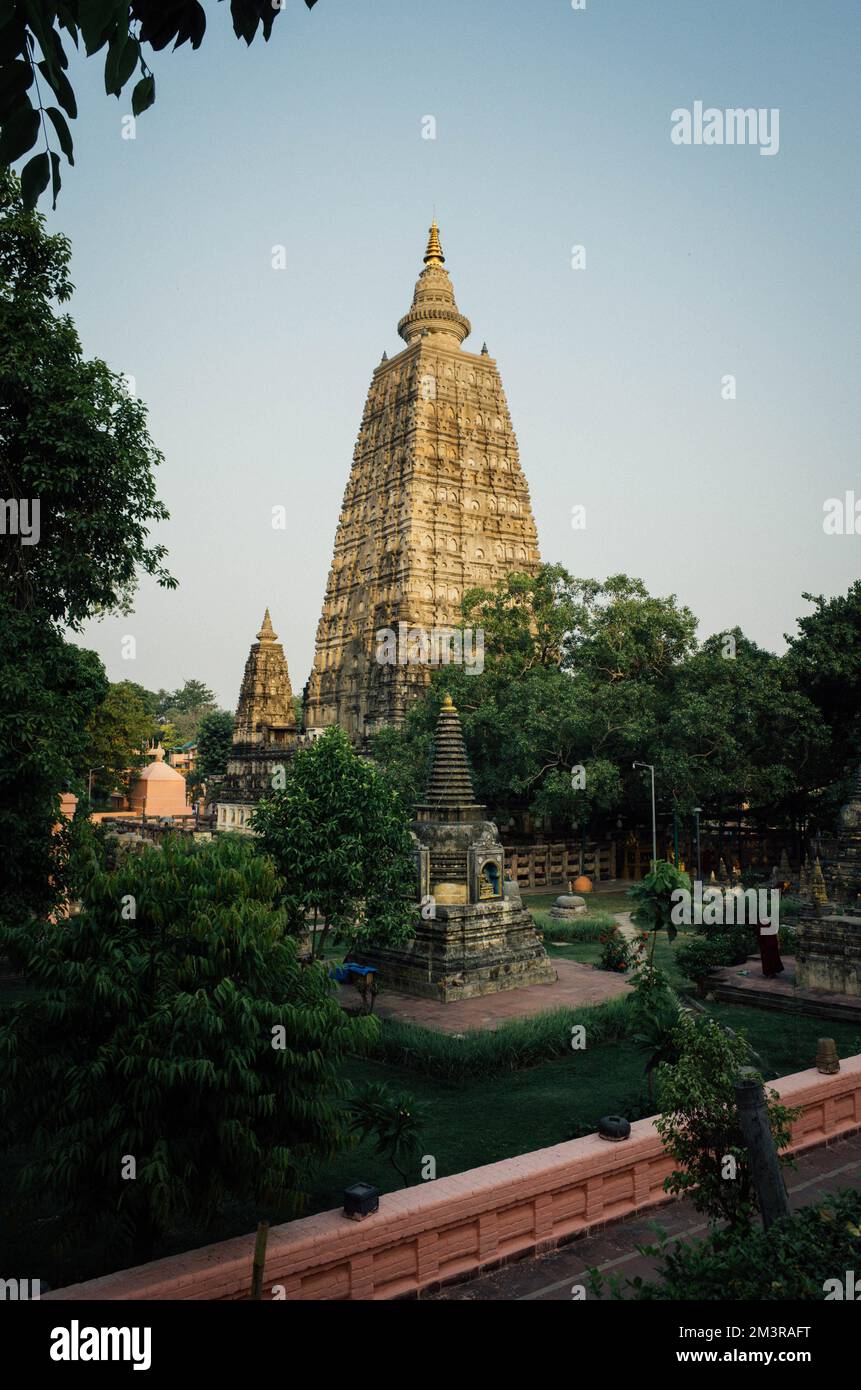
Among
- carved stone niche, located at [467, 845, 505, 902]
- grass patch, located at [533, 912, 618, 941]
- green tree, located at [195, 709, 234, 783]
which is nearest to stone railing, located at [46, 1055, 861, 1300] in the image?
carved stone niche, located at [467, 845, 505, 902]

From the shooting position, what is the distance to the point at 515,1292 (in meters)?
7.60

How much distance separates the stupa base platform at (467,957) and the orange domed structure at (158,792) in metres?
60.9

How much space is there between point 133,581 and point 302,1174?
1253 cm

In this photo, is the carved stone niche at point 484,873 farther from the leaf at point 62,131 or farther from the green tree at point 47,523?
the leaf at point 62,131

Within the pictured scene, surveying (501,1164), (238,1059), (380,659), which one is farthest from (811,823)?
(238,1059)

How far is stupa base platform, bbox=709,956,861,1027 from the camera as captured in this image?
17266 mm

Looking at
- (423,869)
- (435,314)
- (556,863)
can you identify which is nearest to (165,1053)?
(423,869)

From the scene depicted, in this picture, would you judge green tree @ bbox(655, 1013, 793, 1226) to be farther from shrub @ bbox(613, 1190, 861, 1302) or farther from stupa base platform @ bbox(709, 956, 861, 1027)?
stupa base platform @ bbox(709, 956, 861, 1027)

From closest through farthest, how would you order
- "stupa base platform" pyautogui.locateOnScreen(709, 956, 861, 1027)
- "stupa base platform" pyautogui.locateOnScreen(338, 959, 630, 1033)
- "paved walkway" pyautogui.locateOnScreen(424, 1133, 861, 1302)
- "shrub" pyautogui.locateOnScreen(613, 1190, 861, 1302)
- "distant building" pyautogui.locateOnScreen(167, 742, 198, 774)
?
"shrub" pyautogui.locateOnScreen(613, 1190, 861, 1302) < "paved walkway" pyautogui.locateOnScreen(424, 1133, 861, 1302) < "stupa base platform" pyautogui.locateOnScreen(709, 956, 861, 1027) < "stupa base platform" pyautogui.locateOnScreen(338, 959, 630, 1033) < "distant building" pyautogui.locateOnScreen(167, 742, 198, 774)

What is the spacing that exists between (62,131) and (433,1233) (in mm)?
8153

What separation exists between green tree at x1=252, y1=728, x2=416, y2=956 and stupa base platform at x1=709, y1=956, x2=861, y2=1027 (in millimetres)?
7118

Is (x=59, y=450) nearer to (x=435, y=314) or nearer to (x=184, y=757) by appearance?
(x=435, y=314)

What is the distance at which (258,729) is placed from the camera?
232 feet
